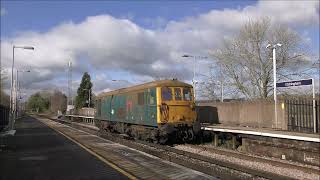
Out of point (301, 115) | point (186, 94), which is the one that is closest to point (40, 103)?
point (186, 94)

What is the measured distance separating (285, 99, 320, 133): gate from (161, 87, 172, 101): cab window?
601cm

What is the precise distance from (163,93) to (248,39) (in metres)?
24.7

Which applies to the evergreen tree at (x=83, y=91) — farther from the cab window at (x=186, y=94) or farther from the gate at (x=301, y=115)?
the gate at (x=301, y=115)

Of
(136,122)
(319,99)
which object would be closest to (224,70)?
(136,122)

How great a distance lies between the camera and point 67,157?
17.1 m

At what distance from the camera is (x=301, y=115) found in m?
22.2

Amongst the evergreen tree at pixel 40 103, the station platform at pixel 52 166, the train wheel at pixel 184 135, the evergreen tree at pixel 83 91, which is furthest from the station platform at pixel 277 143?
the evergreen tree at pixel 40 103

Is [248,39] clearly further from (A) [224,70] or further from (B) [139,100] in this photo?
(B) [139,100]

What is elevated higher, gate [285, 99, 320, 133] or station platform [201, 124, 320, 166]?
gate [285, 99, 320, 133]

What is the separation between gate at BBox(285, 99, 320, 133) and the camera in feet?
70.1

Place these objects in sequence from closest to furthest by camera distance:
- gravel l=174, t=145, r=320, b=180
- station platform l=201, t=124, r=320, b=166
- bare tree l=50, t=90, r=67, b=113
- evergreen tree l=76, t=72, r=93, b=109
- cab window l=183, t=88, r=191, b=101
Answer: gravel l=174, t=145, r=320, b=180, station platform l=201, t=124, r=320, b=166, cab window l=183, t=88, r=191, b=101, evergreen tree l=76, t=72, r=93, b=109, bare tree l=50, t=90, r=67, b=113

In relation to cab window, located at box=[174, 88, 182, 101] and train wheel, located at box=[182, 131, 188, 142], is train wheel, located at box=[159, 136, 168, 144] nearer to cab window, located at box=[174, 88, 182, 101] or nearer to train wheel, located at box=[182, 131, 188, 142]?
train wheel, located at box=[182, 131, 188, 142]

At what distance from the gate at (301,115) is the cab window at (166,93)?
19.7 ft

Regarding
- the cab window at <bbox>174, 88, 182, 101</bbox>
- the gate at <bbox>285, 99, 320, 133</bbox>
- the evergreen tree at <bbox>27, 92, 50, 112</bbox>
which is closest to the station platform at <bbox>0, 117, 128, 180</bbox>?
the cab window at <bbox>174, 88, 182, 101</bbox>
